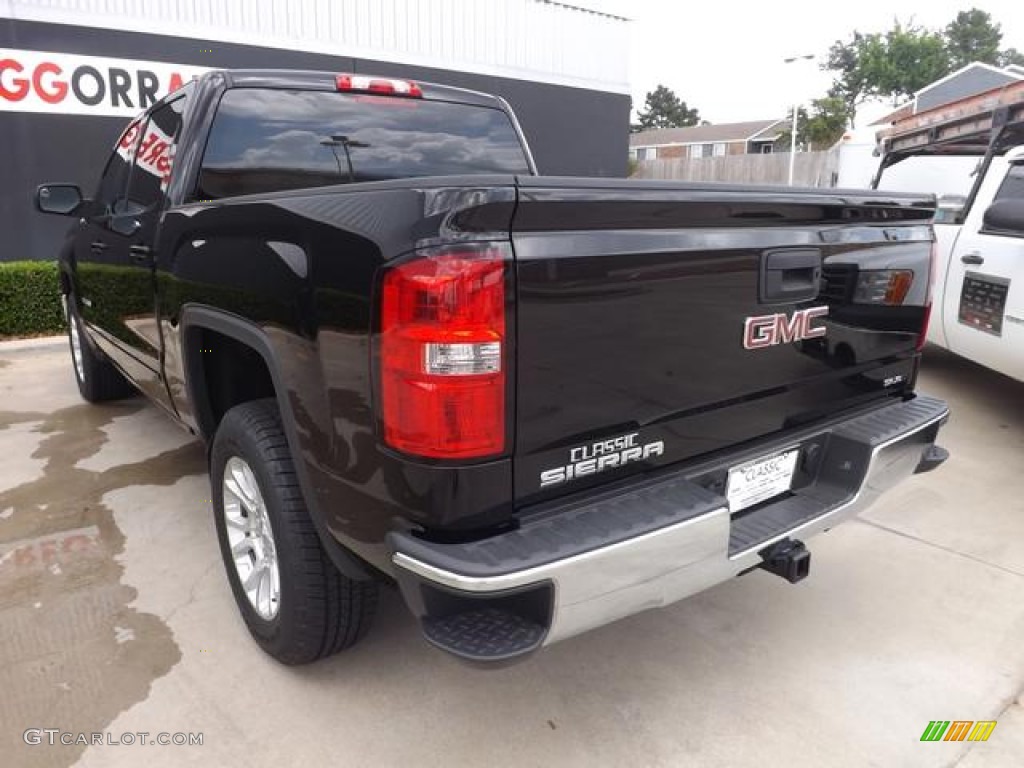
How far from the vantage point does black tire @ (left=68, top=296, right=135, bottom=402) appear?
524cm

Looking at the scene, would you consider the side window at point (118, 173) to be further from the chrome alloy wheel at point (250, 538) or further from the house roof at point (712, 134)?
the house roof at point (712, 134)

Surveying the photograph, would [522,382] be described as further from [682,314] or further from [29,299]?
[29,299]

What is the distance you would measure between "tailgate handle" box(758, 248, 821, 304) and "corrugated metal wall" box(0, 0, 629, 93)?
946 cm

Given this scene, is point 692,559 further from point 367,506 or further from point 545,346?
point 367,506

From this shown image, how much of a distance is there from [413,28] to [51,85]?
503 centimetres

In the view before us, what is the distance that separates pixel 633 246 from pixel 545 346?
35 cm

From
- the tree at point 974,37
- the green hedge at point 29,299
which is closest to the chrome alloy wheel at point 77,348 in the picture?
the green hedge at point 29,299

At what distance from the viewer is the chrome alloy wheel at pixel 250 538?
94.3 inches

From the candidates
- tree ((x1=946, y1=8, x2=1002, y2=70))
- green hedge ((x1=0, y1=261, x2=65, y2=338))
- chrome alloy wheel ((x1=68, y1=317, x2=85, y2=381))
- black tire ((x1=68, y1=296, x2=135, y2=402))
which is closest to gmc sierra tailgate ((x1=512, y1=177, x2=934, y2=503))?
black tire ((x1=68, y1=296, x2=135, y2=402))

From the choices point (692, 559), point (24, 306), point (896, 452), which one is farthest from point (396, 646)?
point (24, 306)

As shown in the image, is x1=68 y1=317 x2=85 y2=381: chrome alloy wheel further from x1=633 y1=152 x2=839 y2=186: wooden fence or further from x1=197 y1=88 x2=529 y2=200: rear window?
x1=633 y1=152 x2=839 y2=186: wooden fence

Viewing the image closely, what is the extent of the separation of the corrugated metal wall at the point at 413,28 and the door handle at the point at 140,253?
280 inches

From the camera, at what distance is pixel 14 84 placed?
8.37 meters

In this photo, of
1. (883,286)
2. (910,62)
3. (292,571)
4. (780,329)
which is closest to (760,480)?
(780,329)
